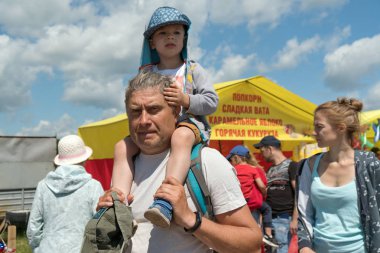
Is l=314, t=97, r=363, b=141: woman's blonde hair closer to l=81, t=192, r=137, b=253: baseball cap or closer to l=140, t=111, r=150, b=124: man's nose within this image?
l=140, t=111, r=150, b=124: man's nose

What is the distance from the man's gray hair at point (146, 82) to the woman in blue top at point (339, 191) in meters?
1.46

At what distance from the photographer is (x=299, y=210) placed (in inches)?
112

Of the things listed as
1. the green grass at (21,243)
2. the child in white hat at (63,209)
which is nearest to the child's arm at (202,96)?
the child in white hat at (63,209)

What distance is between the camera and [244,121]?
21.9 ft

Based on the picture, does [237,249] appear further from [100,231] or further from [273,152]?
[273,152]

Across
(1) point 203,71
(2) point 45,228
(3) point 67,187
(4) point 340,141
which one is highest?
(1) point 203,71

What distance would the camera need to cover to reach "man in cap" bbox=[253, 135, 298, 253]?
197 inches

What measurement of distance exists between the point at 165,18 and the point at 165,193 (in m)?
1.07

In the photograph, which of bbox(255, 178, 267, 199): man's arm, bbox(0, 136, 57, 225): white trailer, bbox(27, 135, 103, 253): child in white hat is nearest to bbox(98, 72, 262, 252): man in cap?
bbox(27, 135, 103, 253): child in white hat

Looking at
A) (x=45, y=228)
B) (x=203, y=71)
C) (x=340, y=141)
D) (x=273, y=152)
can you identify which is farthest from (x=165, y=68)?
(x=273, y=152)

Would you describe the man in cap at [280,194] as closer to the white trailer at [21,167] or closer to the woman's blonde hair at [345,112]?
the woman's blonde hair at [345,112]

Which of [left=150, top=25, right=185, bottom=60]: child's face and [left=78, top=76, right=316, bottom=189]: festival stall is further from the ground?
[left=78, top=76, right=316, bottom=189]: festival stall

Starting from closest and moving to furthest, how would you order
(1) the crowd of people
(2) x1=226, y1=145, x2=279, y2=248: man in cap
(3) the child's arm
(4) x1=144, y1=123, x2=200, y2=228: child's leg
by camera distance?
(4) x1=144, y1=123, x2=200, y2=228: child's leg < (1) the crowd of people < (3) the child's arm < (2) x1=226, y1=145, x2=279, y2=248: man in cap

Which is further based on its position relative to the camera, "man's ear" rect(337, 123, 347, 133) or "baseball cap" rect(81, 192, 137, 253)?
"man's ear" rect(337, 123, 347, 133)
